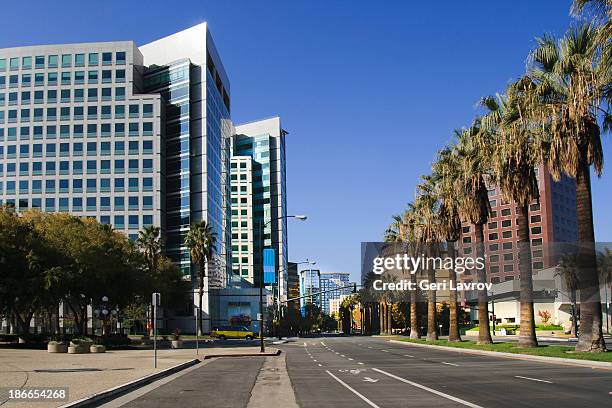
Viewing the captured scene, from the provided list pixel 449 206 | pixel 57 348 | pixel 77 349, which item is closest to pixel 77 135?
pixel 57 348

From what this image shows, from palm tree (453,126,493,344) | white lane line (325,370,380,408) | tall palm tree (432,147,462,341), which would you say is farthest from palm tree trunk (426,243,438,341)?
white lane line (325,370,380,408)

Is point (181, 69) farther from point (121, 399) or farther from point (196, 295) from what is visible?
point (121, 399)

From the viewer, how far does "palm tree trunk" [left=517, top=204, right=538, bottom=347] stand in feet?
132

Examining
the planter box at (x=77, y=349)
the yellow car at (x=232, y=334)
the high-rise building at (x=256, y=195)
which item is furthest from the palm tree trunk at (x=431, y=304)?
the high-rise building at (x=256, y=195)

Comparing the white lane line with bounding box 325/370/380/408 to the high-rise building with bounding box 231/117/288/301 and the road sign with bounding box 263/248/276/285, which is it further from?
the high-rise building with bounding box 231/117/288/301

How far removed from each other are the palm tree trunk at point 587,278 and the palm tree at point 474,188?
464 inches

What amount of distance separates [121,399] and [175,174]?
103m

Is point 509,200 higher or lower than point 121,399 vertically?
higher

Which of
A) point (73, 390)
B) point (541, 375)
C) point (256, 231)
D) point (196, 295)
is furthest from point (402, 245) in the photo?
point (256, 231)

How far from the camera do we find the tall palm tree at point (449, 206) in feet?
174

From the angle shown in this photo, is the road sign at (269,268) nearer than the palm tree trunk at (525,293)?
No

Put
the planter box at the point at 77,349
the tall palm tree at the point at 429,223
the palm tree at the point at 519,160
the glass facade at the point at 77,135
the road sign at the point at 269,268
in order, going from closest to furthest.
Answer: the palm tree at the point at 519,160, the planter box at the point at 77,349, the road sign at the point at 269,268, the tall palm tree at the point at 429,223, the glass facade at the point at 77,135

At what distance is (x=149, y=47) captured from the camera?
12675 centimetres

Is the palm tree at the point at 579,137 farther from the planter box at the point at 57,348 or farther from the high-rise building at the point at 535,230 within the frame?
the high-rise building at the point at 535,230
